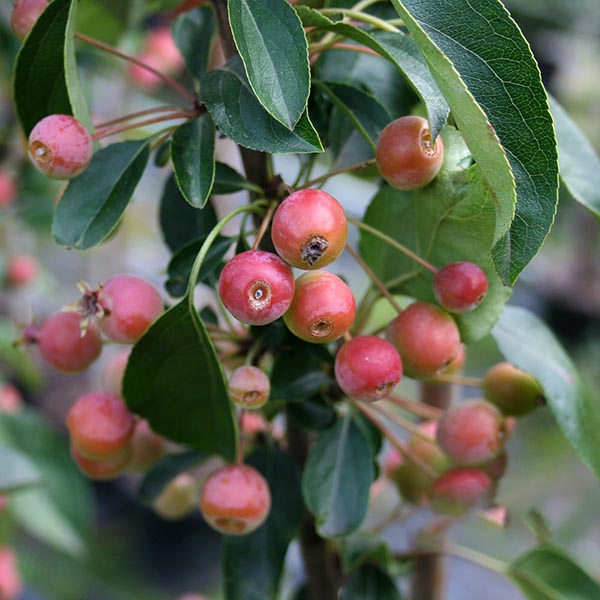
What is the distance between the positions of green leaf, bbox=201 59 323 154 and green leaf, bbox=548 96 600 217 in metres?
0.26

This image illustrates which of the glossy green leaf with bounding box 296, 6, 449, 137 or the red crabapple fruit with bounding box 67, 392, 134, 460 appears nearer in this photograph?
the glossy green leaf with bounding box 296, 6, 449, 137

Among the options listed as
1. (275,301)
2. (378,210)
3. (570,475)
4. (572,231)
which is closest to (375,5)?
(378,210)

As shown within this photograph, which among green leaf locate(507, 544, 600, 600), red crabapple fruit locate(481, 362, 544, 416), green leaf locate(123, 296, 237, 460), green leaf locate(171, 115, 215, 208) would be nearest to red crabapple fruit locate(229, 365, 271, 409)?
green leaf locate(123, 296, 237, 460)

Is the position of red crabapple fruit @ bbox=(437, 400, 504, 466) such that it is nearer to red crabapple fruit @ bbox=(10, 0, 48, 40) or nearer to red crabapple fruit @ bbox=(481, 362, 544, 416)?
red crabapple fruit @ bbox=(481, 362, 544, 416)

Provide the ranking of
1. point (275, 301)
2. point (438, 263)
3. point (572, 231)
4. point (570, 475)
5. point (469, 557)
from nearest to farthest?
point (275, 301)
point (438, 263)
point (469, 557)
point (570, 475)
point (572, 231)

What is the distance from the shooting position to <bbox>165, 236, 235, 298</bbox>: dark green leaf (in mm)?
541

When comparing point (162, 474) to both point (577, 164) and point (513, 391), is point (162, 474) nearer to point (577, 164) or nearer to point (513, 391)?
point (513, 391)

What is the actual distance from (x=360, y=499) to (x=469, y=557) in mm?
219

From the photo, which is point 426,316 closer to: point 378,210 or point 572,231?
point 378,210

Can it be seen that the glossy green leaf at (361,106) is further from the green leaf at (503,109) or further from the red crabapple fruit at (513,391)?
the red crabapple fruit at (513,391)

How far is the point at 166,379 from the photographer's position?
53cm

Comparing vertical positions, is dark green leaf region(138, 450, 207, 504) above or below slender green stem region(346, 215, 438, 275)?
below

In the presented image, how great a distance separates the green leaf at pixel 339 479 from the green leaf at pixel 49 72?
0.30 meters

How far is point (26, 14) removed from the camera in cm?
53
